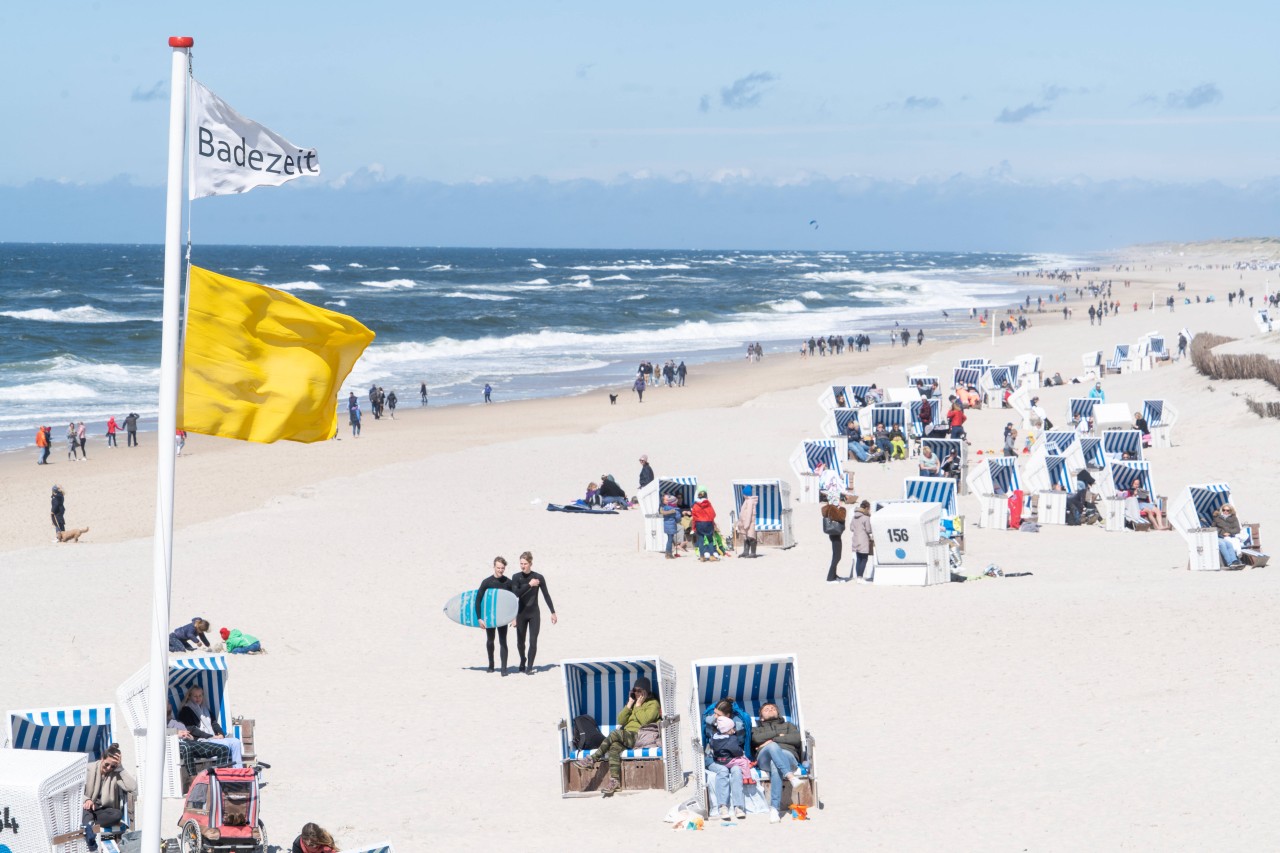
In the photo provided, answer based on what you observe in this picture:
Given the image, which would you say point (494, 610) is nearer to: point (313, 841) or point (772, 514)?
point (313, 841)

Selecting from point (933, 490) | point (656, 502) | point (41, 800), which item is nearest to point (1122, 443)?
point (933, 490)

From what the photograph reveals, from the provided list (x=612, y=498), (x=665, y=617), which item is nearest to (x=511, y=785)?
(x=665, y=617)

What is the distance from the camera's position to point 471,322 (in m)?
70.9

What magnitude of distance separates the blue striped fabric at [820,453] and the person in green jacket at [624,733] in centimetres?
1228

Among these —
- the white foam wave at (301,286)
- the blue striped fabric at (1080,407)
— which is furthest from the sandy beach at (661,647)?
the white foam wave at (301,286)

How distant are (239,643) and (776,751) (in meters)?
6.18

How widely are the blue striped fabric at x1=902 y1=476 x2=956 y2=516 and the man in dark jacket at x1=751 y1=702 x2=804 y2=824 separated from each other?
908cm

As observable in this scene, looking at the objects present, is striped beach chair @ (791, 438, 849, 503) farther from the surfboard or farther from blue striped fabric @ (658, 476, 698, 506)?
the surfboard

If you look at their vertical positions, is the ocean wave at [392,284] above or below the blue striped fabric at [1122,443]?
above

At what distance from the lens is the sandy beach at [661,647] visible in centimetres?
853

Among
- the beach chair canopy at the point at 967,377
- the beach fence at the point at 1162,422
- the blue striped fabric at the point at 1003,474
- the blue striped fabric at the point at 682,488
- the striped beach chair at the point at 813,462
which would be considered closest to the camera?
the blue striped fabric at the point at 682,488

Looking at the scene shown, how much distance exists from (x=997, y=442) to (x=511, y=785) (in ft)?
64.3

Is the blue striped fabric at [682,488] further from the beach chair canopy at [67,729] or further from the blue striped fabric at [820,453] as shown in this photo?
the beach chair canopy at [67,729]

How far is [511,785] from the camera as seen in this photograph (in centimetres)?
938
